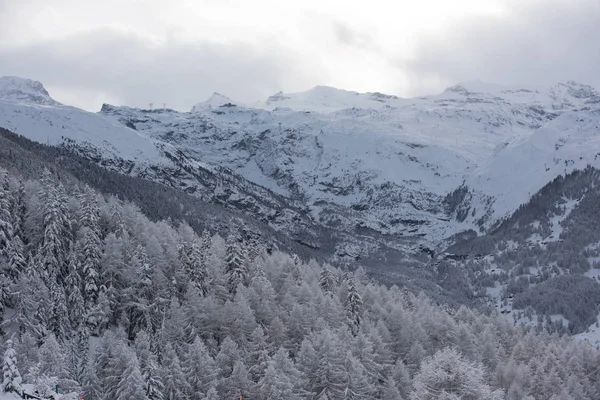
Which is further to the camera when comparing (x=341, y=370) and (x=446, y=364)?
(x=341, y=370)

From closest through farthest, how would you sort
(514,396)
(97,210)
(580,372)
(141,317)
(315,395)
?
(315,395), (141,317), (514,396), (97,210), (580,372)

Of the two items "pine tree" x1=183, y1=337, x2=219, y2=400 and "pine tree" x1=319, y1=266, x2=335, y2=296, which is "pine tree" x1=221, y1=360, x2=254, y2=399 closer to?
"pine tree" x1=183, y1=337, x2=219, y2=400

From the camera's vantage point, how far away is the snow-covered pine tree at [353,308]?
10726 centimetres

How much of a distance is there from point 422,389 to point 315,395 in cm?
3028

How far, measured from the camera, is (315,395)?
81.4 m

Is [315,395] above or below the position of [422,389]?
below

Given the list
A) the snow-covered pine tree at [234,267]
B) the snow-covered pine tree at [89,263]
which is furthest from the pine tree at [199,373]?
the snow-covered pine tree at [234,267]

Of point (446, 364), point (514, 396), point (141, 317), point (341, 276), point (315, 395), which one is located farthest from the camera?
point (341, 276)

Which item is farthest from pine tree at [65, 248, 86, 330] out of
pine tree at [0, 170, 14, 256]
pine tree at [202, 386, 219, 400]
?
pine tree at [202, 386, 219, 400]

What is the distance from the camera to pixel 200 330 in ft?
304

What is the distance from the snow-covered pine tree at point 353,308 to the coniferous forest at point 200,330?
0.62 ft

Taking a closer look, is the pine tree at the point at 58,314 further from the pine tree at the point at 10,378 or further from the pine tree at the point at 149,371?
the pine tree at the point at 10,378

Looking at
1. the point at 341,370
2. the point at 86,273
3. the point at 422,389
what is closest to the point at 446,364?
the point at 422,389

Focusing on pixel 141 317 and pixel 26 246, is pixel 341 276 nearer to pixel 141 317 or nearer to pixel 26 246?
pixel 141 317
